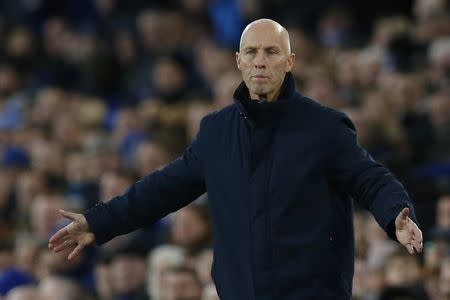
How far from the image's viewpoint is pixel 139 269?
7895mm

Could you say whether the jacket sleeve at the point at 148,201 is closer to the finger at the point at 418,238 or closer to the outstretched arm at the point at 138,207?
the outstretched arm at the point at 138,207

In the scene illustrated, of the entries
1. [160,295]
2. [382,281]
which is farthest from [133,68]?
[382,281]

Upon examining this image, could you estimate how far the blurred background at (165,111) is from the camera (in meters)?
7.49

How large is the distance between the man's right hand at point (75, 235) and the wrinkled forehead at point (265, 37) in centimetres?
92

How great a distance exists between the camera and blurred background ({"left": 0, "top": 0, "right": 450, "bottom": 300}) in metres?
7.49

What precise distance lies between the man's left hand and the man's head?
2.29ft

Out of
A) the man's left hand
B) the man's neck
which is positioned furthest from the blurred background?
the man's left hand

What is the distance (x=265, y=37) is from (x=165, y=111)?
613 centimetres

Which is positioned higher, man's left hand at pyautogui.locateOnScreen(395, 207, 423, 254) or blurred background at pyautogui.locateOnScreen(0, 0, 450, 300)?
man's left hand at pyautogui.locateOnScreen(395, 207, 423, 254)

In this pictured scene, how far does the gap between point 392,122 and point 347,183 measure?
4070 mm

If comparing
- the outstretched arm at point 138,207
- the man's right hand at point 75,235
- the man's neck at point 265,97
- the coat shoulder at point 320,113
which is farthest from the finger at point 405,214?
the man's right hand at point 75,235

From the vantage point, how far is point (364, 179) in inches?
168

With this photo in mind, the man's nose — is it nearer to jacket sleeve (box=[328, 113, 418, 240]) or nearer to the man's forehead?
the man's forehead

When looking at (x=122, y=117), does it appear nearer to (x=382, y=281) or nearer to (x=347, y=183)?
(x=382, y=281)
